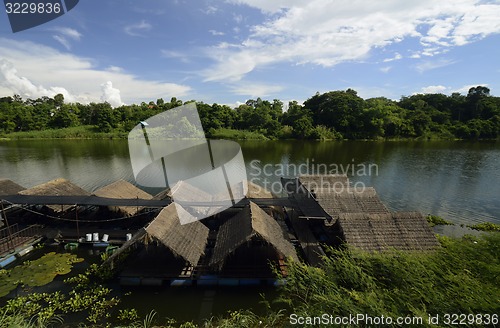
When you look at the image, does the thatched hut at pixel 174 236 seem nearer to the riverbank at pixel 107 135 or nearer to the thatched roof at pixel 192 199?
the thatched roof at pixel 192 199

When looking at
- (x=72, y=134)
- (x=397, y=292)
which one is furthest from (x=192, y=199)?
(x=72, y=134)

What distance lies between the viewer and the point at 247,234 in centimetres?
1152

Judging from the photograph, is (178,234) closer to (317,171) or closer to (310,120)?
(317,171)

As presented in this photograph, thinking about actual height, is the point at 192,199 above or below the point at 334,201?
above

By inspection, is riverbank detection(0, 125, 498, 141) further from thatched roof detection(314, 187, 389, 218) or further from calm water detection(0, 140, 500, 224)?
thatched roof detection(314, 187, 389, 218)

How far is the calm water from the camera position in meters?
23.9

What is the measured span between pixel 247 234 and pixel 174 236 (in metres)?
3.34

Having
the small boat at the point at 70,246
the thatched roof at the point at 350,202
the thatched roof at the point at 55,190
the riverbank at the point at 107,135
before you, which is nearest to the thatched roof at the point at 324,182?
the thatched roof at the point at 350,202

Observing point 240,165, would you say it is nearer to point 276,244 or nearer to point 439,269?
point 276,244

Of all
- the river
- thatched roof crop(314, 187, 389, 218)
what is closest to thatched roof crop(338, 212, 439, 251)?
thatched roof crop(314, 187, 389, 218)

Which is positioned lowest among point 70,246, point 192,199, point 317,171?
point 317,171

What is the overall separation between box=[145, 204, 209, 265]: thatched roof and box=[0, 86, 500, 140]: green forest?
194ft

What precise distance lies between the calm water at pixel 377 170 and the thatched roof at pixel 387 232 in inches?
Answer: 393

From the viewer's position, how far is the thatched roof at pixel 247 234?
1136 centimetres
